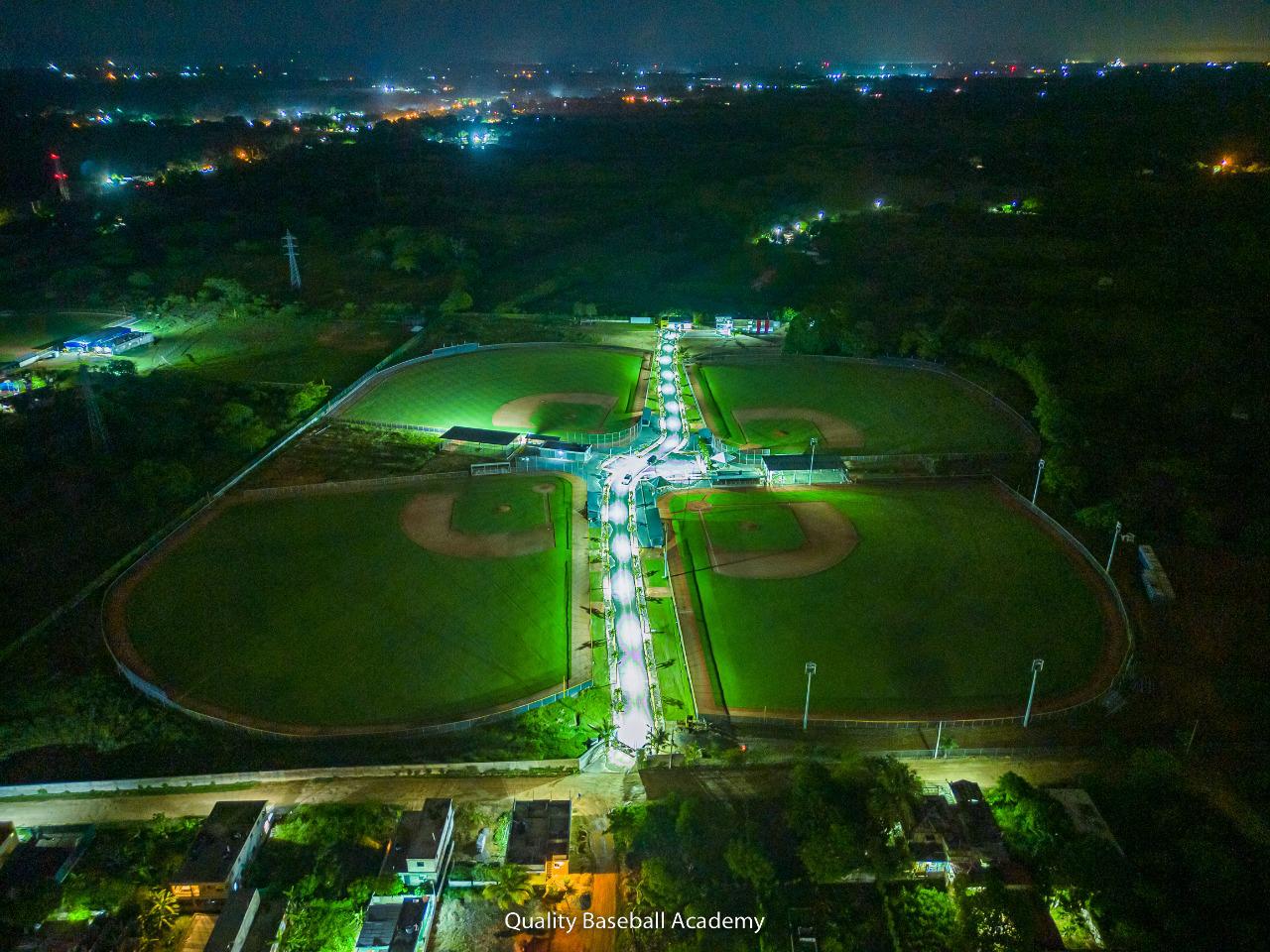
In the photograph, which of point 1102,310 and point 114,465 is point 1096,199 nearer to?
point 1102,310

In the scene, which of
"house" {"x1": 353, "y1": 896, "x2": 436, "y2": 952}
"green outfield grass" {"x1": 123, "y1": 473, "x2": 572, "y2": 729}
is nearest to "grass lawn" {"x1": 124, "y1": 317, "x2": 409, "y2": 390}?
"green outfield grass" {"x1": 123, "y1": 473, "x2": 572, "y2": 729}

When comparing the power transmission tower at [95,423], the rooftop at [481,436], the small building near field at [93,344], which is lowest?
the rooftop at [481,436]

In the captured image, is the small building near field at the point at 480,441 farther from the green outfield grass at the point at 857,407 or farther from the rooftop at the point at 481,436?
the green outfield grass at the point at 857,407

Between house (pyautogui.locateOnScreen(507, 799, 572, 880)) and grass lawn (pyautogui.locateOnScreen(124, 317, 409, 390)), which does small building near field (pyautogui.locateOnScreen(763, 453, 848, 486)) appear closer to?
house (pyautogui.locateOnScreen(507, 799, 572, 880))

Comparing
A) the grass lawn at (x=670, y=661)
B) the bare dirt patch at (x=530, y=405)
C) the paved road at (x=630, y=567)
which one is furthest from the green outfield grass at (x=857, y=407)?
the grass lawn at (x=670, y=661)

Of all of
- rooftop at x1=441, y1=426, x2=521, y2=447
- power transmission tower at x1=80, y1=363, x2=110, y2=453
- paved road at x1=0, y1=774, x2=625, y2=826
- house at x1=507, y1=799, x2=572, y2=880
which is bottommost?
paved road at x1=0, y1=774, x2=625, y2=826

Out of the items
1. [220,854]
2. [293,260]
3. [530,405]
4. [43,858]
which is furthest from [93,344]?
[220,854]

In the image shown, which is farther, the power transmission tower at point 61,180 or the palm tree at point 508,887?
the power transmission tower at point 61,180
